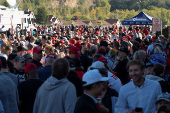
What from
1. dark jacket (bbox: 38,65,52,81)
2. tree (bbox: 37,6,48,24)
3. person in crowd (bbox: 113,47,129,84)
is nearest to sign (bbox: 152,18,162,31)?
person in crowd (bbox: 113,47,129,84)

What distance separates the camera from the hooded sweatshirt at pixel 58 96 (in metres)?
3.80

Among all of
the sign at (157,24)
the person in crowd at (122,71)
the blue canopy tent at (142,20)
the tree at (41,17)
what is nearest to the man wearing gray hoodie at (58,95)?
the person in crowd at (122,71)

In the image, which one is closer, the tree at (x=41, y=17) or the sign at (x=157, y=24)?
the sign at (x=157, y=24)

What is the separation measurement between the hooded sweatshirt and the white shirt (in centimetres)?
65

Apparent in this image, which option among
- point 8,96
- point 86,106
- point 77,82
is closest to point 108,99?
point 77,82

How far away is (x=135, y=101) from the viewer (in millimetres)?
3857

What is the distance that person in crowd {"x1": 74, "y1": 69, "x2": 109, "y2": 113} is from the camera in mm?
2932

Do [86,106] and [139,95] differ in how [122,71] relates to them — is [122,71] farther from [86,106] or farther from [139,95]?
[86,106]

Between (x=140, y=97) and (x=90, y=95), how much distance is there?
1.03m

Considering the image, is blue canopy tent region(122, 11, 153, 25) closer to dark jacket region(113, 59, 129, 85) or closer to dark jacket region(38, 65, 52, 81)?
dark jacket region(113, 59, 129, 85)

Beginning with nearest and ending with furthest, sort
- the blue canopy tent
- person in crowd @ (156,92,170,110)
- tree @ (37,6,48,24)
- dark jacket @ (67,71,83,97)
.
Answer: person in crowd @ (156,92,170,110), dark jacket @ (67,71,83,97), the blue canopy tent, tree @ (37,6,48,24)

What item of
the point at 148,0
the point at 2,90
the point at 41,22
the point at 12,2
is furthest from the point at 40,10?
the point at 2,90

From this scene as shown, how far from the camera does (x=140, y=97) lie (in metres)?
3.85

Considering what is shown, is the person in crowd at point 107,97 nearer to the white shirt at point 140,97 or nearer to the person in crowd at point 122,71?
the white shirt at point 140,97
